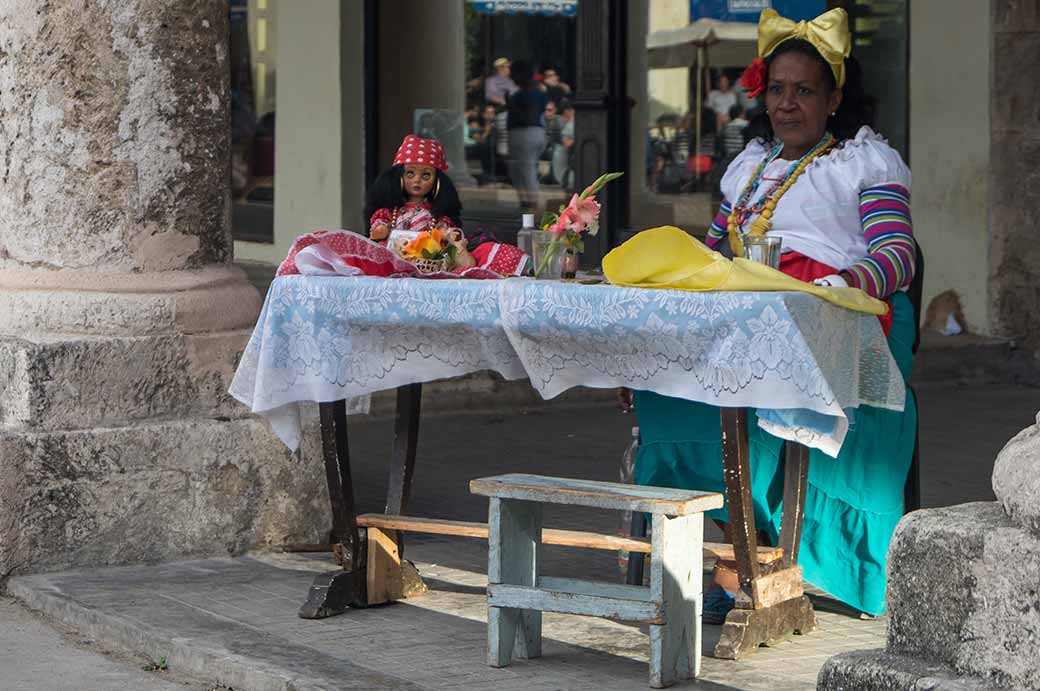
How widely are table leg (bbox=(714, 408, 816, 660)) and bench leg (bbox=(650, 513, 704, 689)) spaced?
0.64ft

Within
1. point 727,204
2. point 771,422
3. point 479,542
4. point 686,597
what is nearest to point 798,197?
point 727,204

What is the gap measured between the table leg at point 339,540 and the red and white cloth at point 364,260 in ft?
1.32

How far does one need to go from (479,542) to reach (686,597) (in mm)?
1938

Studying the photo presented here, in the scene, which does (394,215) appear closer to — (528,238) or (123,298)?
(123,298)

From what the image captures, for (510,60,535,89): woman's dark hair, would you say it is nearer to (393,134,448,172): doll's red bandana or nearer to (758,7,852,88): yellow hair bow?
(393,134,448,172): doll's red bandana

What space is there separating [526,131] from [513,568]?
7.54m

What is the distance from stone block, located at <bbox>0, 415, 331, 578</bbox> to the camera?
19.3ft

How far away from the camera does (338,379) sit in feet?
17.4

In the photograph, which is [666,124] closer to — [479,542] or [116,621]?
[479,542]

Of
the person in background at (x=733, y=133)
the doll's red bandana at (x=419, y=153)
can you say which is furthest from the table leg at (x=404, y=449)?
the person in background at (x=733, y=133)

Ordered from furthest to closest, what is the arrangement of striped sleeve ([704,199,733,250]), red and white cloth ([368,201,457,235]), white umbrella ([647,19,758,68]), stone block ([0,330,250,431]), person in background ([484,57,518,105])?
1. person in background ([484,57,518,105])
2. white umbrella ([647,19,758,68])
3. red and white cloth ([368,201,457,235])
4. stone block ([0,330,250,431])
5. striped sleeve ([704,199,733,250])

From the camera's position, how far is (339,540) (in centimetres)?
555

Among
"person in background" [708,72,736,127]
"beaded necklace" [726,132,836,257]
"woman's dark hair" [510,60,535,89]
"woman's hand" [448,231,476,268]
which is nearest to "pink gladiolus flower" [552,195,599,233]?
"woman's hand" [448,231,476,268]

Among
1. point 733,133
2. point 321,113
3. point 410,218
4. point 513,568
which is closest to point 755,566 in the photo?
point 513,568
